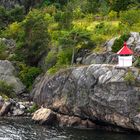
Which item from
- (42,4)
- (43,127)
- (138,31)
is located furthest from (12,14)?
(43,127)

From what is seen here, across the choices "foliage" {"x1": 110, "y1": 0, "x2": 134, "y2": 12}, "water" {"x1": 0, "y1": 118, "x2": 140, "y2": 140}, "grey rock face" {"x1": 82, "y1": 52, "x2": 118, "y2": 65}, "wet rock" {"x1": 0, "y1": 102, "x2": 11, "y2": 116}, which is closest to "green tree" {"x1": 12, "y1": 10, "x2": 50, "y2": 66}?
"grey rock face" {"x1": 82, "y1": 52, "x2": 118, "y2": 65}

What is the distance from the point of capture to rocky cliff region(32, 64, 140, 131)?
67.8 m

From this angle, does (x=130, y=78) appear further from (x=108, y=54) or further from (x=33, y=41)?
(x=33, y=41)

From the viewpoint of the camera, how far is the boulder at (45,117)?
75.1 meters

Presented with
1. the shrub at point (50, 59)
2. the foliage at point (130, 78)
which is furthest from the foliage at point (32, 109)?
the foliage at point (130, 78)

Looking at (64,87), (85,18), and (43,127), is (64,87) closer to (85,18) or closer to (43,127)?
(43,127)

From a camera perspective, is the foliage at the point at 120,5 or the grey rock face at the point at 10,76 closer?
the grey rock face at the point at 10,76

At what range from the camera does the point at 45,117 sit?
75.4m

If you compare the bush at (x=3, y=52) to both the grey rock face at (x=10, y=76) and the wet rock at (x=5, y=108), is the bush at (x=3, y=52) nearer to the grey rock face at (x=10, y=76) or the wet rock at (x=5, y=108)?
the grey rock face at (x=10, y=76)

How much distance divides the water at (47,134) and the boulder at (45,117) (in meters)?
1.69

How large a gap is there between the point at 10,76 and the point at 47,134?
93.9 ft

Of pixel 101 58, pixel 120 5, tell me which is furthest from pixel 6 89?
pixel 120 5

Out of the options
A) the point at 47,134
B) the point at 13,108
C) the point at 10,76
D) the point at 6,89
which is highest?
the point at 10,76

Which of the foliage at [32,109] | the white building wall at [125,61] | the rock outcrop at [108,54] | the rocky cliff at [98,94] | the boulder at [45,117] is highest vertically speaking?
the rock outcrop at [108,54]
